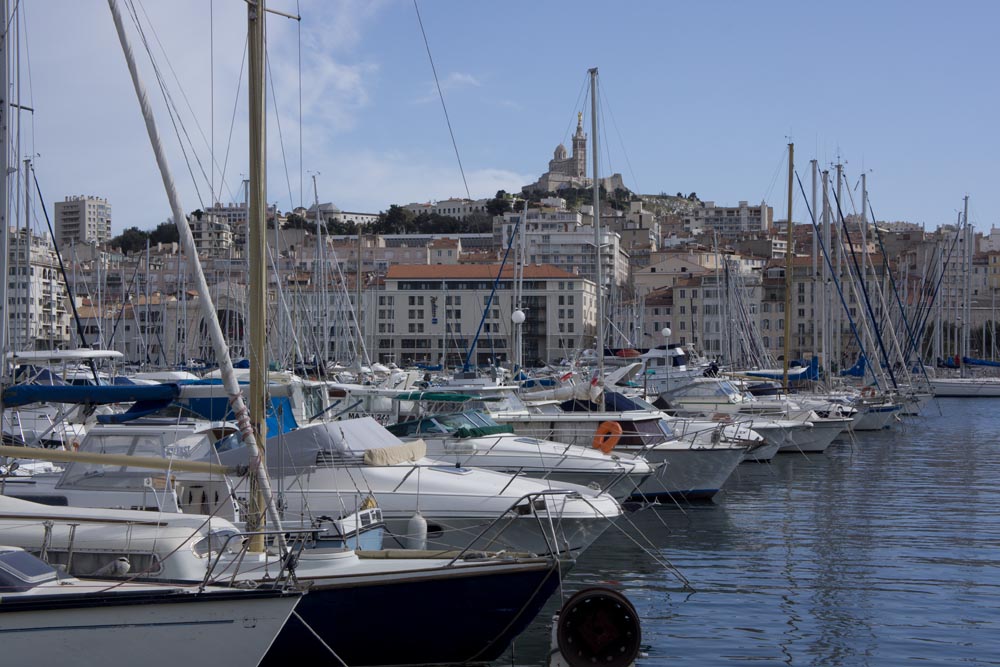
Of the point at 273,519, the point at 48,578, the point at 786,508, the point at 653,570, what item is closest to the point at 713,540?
the point at 653,570

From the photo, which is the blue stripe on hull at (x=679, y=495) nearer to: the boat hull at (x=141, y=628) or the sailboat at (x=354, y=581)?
the sailboat at (x=354, y=581)

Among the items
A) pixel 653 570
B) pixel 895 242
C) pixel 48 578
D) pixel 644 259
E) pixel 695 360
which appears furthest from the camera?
pixel 644 259

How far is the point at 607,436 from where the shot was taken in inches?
920

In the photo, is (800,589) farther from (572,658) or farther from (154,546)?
(154,546)

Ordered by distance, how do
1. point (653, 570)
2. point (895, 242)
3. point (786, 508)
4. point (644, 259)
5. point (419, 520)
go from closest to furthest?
point (419, 520), point (653, 570), point (786, 508), point (895, 242), point (644, 259)

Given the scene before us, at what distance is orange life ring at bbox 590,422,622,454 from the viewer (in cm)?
2286

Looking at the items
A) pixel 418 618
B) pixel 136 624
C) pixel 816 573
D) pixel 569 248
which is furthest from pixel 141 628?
pixel 569 248

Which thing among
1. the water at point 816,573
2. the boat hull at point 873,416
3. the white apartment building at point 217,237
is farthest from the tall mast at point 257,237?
the boat hull at point 873,416

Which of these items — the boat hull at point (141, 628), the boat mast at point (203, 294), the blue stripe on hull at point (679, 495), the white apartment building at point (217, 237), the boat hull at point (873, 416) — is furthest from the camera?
the white apartment building at point (217, 237)

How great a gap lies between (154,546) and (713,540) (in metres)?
11.2

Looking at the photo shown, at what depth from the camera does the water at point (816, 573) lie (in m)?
13.0

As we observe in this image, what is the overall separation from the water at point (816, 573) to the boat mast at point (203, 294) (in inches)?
132

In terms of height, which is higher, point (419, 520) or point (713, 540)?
point (419, 520)

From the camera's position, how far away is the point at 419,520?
13.9 metres
